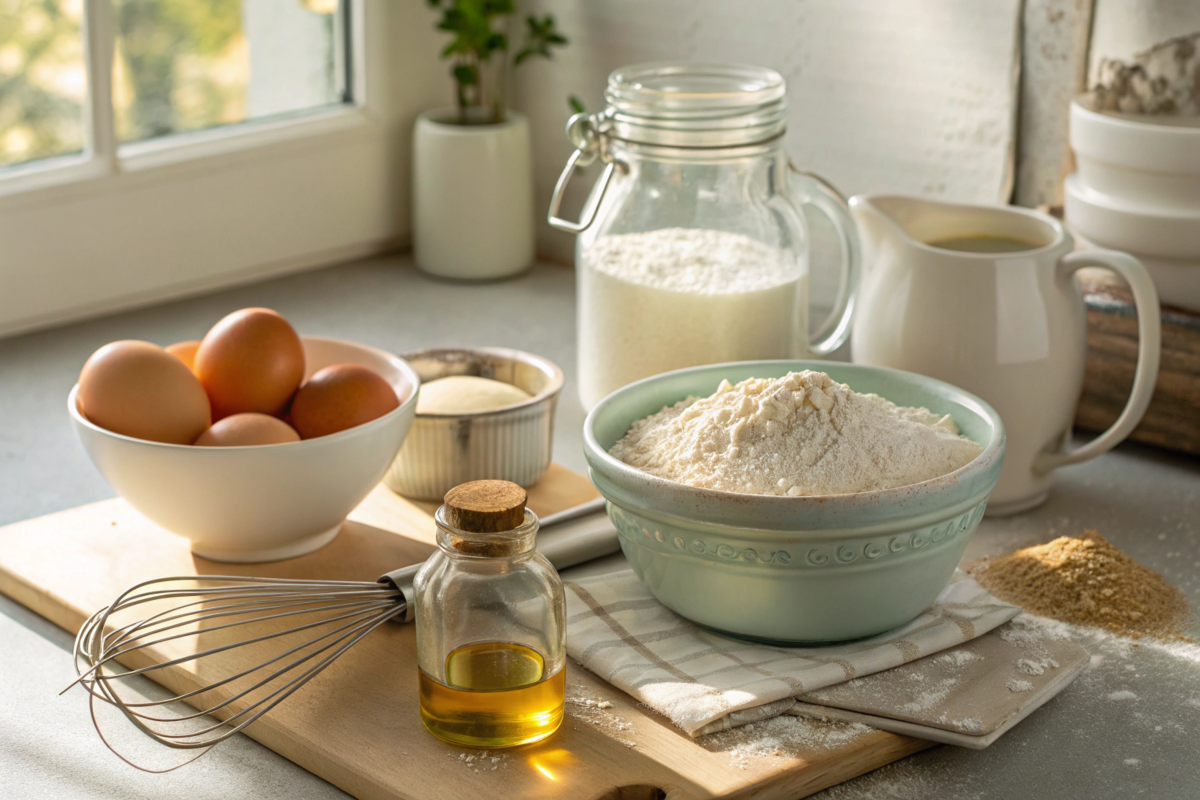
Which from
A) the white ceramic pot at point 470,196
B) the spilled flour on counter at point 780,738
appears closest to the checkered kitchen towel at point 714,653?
the spilled flour on counter at point 780,738

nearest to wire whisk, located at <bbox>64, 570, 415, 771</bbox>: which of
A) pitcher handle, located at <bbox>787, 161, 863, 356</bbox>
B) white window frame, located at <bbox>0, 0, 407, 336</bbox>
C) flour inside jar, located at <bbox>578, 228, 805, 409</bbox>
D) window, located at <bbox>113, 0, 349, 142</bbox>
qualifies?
flour inside jar, located at <bbox>578, 228, 805, 409</bbox>

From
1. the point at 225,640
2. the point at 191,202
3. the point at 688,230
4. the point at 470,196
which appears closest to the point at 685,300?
the point at 688,230

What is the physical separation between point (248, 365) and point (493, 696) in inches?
10.8

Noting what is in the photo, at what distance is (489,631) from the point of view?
2.05 feet

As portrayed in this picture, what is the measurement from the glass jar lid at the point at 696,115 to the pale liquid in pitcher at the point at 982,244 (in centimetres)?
15

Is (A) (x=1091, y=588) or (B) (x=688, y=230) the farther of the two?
(B) (x=688, y=230)

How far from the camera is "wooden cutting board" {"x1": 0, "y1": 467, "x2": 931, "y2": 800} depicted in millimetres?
596

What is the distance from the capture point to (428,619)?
617 millimetres

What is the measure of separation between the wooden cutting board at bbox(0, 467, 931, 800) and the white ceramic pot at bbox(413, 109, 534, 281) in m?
0.70

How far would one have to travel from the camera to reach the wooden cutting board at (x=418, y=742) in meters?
0.60

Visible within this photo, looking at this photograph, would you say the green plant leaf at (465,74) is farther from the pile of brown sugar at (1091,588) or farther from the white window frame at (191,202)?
the pile of brown sugar at (1091,588)

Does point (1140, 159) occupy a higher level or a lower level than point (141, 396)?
higher

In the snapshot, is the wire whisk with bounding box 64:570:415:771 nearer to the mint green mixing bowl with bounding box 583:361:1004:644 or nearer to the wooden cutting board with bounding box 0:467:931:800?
the wooden cutting board with bounding box 0:467:931:800

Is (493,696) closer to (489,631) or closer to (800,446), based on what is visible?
(489,631)
